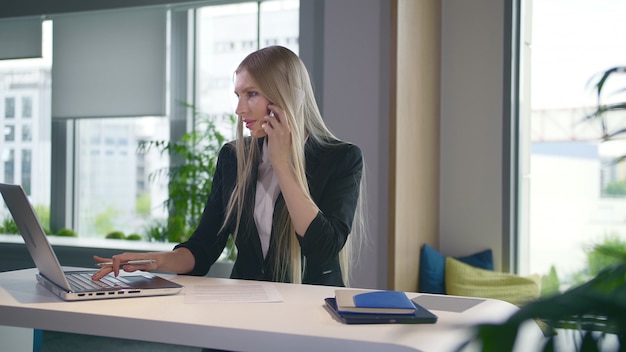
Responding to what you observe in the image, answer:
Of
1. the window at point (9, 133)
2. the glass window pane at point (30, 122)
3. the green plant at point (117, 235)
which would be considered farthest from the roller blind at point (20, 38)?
the green plant at point (117, 235)

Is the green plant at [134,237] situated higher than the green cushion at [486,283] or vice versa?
the green plant at [134,237]

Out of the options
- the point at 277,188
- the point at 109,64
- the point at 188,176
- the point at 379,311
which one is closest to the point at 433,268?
the point at 188,176

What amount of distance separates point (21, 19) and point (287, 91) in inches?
164

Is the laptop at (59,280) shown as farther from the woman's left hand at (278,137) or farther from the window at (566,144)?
the window at (566,144)

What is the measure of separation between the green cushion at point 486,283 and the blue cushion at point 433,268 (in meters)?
0.06

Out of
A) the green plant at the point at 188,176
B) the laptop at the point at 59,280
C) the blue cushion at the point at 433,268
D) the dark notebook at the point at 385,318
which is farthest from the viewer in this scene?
the green plant at the point at 188,176

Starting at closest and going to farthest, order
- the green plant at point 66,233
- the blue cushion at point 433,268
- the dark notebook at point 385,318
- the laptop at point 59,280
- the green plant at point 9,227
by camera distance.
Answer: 1. the dark notebook at point 385,318
2. the laptop at point 59,280
3. the blue cushion at point 433,268
4. the green plant at point 66,233
5. the green plant at point 9,227

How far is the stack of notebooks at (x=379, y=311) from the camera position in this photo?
50.8 inches

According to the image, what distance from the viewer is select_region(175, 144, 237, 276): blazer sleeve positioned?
211cm

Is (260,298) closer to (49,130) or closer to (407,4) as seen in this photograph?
(407,4)

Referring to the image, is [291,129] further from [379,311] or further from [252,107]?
[379,311]

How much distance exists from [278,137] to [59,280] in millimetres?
745

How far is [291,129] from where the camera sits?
6.64 ft

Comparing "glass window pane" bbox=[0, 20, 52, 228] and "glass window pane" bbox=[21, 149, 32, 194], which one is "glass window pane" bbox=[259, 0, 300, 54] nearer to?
"glass window pane" bbox=[0, 20, 52, 228]
